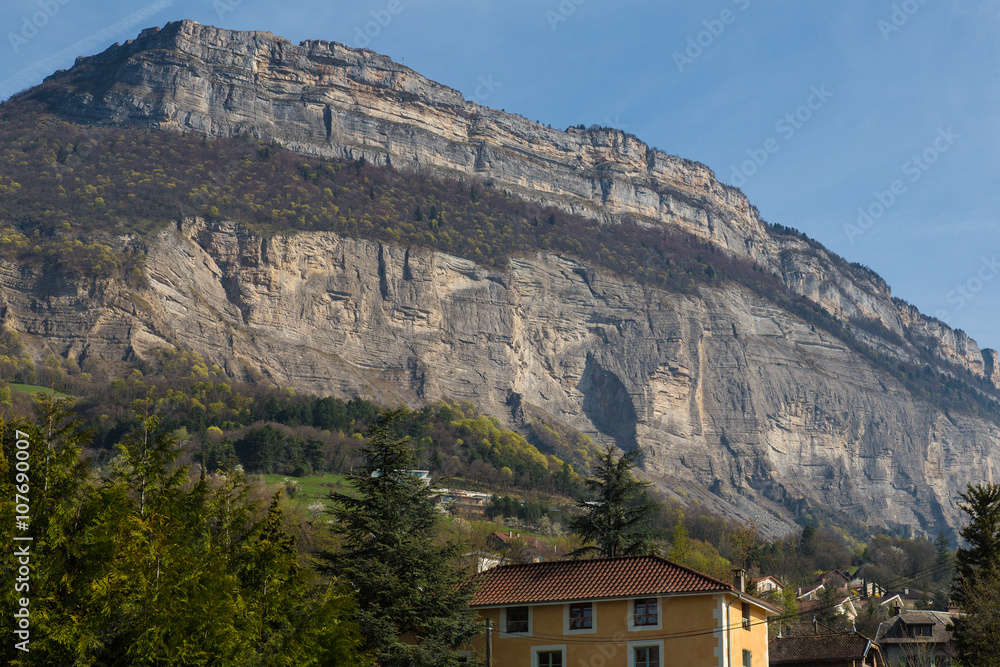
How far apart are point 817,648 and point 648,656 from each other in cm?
1604

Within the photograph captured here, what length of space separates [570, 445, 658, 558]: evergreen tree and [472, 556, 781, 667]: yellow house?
1249 centimetres

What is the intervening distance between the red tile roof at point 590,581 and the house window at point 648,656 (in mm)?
2034

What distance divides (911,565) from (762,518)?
62.1 m

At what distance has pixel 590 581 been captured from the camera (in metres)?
37.4

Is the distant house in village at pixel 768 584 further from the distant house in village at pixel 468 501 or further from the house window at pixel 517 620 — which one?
the house window at pixel 517 620

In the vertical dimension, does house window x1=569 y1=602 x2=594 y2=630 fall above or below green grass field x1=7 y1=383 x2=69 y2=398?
below

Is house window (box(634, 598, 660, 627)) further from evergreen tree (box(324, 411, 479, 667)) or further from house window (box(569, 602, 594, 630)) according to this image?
evergreen tree (box(324, 411, 479, 667))

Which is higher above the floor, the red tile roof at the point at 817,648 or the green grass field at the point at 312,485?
the green grass field at the point at 312,485

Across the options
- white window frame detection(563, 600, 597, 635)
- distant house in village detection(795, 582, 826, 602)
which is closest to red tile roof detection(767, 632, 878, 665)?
white window frame detection(563, 600, 597, 635)

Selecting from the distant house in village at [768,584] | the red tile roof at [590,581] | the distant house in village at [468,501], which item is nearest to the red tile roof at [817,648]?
the red tile roof at [590,581]

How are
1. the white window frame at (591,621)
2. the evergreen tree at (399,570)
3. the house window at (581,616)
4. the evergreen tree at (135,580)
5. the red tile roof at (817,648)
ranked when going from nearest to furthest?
the evergreen tree at (135,580) < the evergreen tree at (399,570) < the white window frame at (591,621) < the house window at (581,616) < the red tile roof at (817,648)

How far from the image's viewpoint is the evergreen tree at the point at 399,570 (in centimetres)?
3234

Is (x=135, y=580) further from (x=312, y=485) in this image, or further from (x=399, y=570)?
(x=312, y=485)

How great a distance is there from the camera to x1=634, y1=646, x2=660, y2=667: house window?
1406 inches
